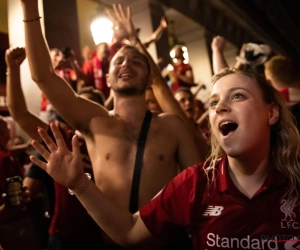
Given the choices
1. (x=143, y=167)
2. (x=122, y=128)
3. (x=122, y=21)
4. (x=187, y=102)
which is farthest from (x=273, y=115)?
(x=187, y=102)

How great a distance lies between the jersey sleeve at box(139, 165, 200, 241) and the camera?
45.6 inches

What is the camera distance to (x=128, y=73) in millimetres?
1692

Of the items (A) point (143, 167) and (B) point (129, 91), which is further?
(B) point (129, 91)

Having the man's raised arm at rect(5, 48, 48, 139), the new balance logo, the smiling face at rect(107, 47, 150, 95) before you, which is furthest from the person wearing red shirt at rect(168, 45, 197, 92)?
the new balance logo

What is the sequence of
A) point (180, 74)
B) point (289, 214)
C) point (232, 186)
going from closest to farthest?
point (289, 214) → point (232, 186) → point (180, 74)

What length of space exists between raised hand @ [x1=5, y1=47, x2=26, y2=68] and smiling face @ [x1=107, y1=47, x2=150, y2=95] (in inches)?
19.1

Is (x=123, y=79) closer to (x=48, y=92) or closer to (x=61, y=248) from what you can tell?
(x=48, y=92)

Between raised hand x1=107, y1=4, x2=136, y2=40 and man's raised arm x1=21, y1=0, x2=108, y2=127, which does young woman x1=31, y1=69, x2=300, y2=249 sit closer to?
man's raised arm x1=21, y1=0, x2=108, y2=127

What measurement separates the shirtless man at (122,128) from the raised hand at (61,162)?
0.38m

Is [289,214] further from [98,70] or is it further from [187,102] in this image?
[98,70]

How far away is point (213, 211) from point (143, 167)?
502 millimetres

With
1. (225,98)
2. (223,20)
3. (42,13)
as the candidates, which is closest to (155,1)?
(223,20)

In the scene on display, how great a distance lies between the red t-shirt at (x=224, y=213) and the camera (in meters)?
1.03

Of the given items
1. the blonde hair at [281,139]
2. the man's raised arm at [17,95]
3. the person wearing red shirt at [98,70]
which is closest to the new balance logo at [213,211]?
the blonde hair at [281,139]
